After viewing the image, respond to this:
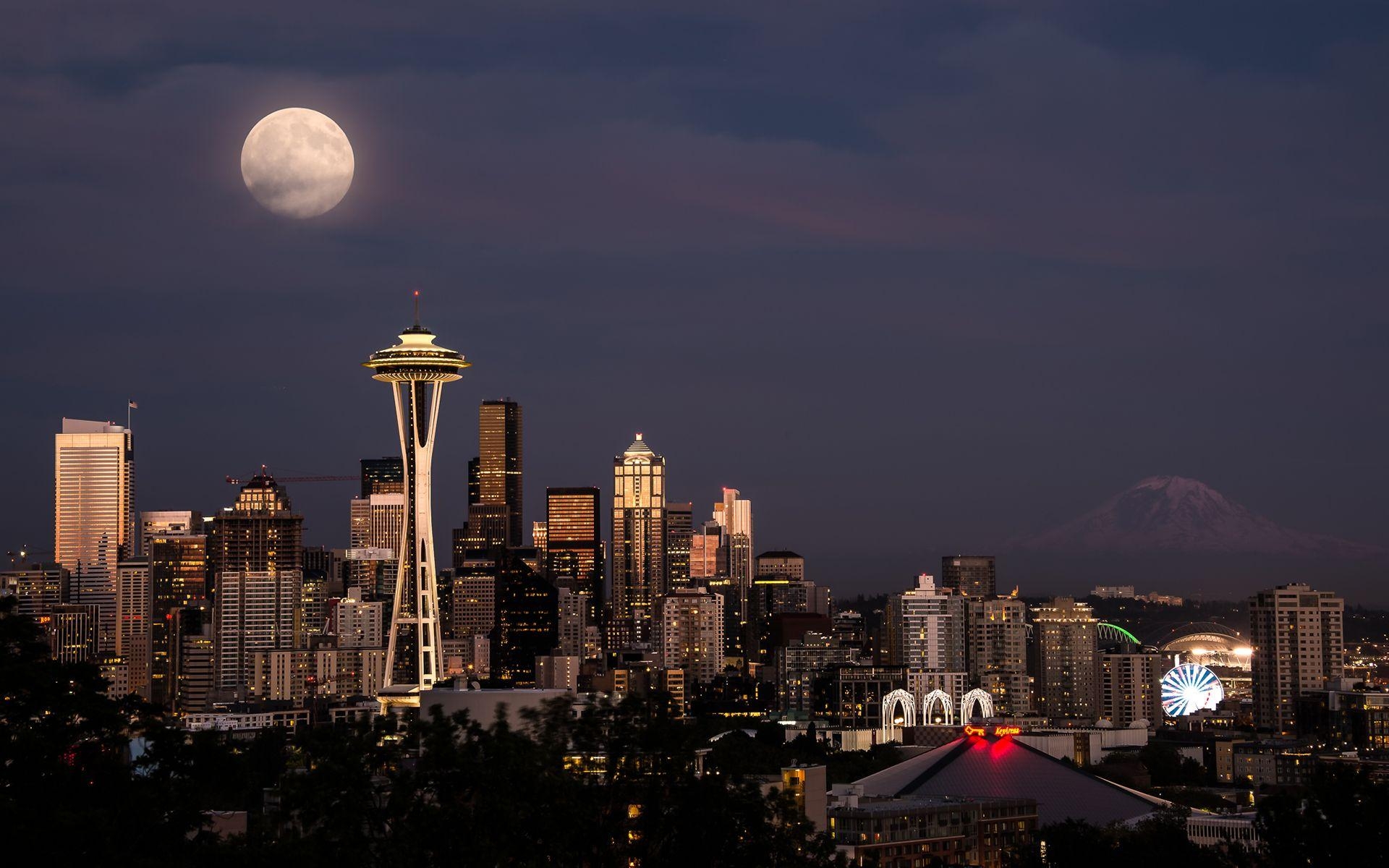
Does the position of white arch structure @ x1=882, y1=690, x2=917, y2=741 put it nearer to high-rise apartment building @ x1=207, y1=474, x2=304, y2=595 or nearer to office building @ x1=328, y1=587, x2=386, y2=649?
office building @ x1=328, y1=587, x2=386, y2=649

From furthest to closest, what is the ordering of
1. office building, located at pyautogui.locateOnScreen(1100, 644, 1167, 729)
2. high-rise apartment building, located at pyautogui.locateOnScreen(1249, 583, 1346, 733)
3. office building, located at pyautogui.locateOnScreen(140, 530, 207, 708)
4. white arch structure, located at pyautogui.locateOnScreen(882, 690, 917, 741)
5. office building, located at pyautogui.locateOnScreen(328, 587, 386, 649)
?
office building, located at pyautogui.locateOnScreen(328, 587, 386, 649)
office building, located at pyautogui.locateOnScreen(140, 530, 207, 708)
office building, located at pyautogui.locateOnScreen(1100, 644, 1167, 729)
high-rise apartment building, located at pyautogui.locateOnScreen(1249, 583, 1346, 733)
white arch structure, located at pyautogui.locateOnScreen(882, 690, 917, 741)

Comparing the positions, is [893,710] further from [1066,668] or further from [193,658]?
[193,658]

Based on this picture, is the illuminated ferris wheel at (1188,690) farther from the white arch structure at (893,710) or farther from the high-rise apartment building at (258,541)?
the high-rise apartment building at (258,541)

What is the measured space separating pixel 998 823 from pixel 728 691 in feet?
342

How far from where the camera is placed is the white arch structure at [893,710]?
465 feet

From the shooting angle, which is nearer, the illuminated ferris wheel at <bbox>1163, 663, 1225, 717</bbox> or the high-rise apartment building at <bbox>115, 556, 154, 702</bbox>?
the illuminated ferris wheel at <bbox>1163, 663, 1225, 717</bbox>

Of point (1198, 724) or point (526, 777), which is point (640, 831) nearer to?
point (526, 777)

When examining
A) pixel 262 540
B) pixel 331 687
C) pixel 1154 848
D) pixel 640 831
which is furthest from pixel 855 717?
pixel 640 831

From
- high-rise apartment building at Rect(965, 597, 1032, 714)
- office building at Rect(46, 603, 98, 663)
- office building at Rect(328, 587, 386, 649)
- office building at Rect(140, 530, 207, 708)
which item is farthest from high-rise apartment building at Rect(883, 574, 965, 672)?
office building at Rect(46, 603, 98, 663)

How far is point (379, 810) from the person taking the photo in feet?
77.3

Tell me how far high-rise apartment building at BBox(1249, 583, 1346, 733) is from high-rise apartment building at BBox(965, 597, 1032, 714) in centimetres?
2047

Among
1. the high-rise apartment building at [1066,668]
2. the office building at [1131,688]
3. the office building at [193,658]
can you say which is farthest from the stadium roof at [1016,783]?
the office building at [193,658]

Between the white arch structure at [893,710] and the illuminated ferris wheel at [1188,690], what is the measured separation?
36363 mm

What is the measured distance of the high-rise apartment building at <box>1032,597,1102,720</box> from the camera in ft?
572
